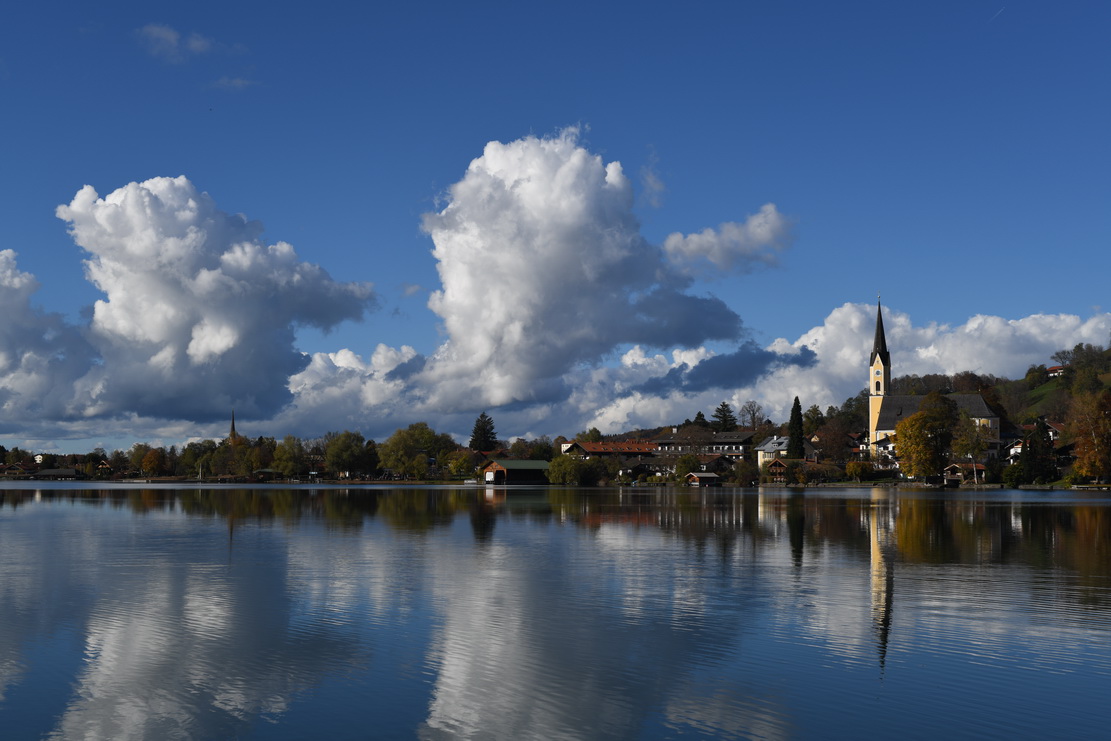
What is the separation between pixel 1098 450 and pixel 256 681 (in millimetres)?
97981

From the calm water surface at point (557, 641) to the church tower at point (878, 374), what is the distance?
464 feet

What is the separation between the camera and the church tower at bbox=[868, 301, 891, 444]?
170m

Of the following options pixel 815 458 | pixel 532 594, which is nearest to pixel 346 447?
pixel 815 458

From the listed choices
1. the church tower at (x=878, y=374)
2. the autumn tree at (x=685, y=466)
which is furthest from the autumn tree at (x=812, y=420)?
the autumn tree at (x=685, y=466)

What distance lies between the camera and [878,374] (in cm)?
17162

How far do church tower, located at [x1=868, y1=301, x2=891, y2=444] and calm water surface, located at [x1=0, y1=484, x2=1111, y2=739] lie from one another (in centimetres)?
14156

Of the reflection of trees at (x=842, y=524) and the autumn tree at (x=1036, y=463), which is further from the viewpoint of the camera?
the autumn tree at (x=1036, y=463)

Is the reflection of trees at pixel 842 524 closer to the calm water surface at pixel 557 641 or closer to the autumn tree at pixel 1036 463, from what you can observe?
the calm water surface at pixel 557 641

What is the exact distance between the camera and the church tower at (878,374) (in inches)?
6698

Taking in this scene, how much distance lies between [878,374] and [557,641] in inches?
6522

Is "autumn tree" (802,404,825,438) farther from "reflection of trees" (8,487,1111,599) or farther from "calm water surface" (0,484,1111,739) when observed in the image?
"calm water surface" (0,484,1111,739)

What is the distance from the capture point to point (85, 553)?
33.0m

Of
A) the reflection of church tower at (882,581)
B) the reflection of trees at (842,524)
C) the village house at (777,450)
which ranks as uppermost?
the village house at (777,450)

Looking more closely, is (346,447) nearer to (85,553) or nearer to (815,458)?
(815,458)
